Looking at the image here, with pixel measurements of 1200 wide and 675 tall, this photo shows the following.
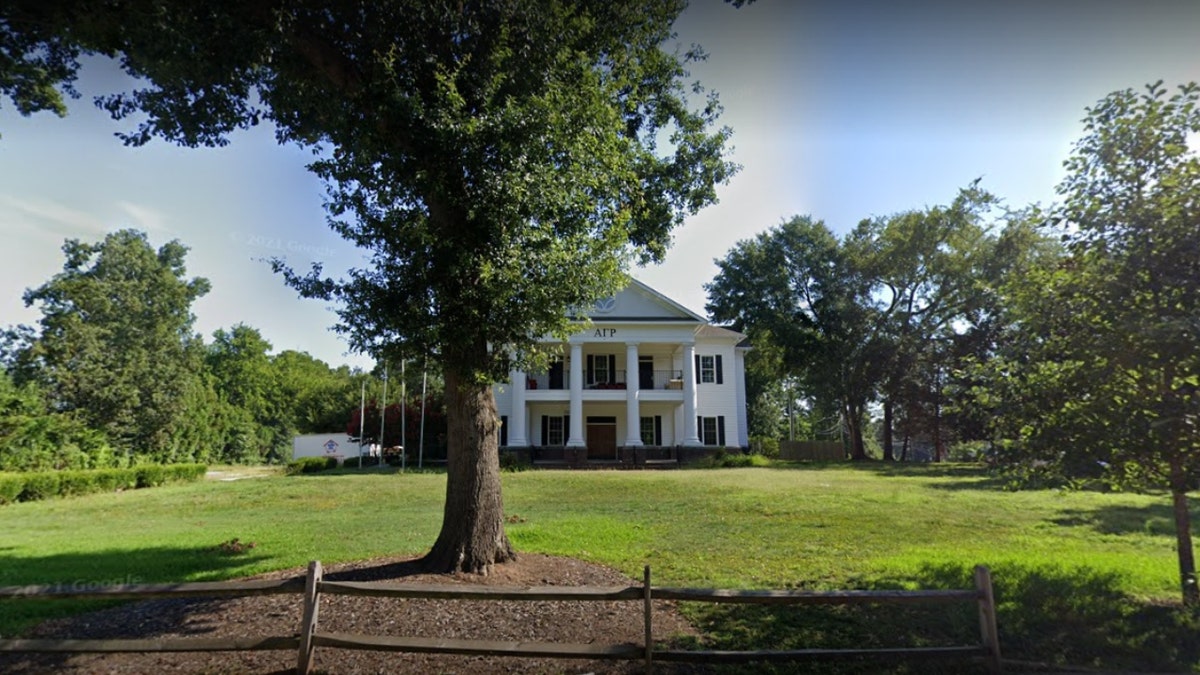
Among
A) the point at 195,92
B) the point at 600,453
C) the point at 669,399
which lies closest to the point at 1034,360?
the point at 195,92

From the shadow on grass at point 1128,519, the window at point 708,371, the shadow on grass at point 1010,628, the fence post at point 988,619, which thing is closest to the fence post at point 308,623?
the shadow on grass at point 1010,628

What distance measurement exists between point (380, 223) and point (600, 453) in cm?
2805

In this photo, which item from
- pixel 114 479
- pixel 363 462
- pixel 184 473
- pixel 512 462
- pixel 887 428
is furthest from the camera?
pixel 887 428

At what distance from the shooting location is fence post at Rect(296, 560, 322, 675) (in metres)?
4.98

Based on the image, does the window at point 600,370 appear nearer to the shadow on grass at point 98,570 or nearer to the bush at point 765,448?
the bush at point 765,448

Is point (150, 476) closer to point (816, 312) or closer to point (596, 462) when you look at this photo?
point (596, 462)

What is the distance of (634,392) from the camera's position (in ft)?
103

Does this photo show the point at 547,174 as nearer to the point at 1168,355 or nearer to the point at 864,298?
the point at 1168,355

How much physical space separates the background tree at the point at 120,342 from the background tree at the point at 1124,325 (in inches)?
1617

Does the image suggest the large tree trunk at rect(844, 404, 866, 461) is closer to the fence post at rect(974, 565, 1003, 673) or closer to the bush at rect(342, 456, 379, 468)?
the bush at rect(342, 456, 379, 468)

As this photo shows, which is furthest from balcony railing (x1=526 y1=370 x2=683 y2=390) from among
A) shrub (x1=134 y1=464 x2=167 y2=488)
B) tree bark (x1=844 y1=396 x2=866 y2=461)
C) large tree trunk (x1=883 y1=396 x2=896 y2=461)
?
shrub (x1=134 y1=464 x2=167 y2=488)

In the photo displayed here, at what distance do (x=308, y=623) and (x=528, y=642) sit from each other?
1850 mm

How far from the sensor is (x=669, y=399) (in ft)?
105

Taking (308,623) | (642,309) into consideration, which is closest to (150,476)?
(642,309)
